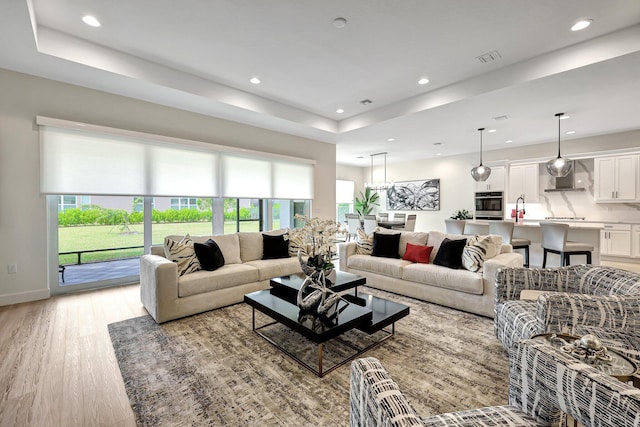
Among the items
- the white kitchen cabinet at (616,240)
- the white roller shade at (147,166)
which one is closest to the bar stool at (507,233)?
the white kitchen cabinet at (616,240)

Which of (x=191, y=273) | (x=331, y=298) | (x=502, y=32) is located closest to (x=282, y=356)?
(x=331, y=298)

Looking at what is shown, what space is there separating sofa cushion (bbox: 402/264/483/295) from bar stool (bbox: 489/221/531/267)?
6.72ft

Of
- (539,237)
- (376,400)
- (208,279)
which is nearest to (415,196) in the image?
(539,237)

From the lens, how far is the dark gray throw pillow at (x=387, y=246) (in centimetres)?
438

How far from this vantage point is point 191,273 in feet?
11.2

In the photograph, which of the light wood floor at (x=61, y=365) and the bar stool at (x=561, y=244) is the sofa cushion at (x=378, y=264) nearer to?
the bar stool at (x=561, y=244)

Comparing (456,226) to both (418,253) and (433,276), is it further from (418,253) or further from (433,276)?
(433,276)

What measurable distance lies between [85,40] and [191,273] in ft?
9.50

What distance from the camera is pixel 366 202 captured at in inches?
398

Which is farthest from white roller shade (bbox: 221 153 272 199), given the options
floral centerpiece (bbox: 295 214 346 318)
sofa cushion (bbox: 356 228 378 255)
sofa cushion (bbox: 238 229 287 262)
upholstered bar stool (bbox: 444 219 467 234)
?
upholstered bar stool (bbox: 444 219 467 234)

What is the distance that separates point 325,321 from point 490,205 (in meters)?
7.13

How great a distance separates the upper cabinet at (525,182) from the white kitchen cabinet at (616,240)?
1.44 metres

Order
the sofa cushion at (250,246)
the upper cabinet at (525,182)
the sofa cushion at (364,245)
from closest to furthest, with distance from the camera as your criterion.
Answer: the sofa cushion at (250,246), the sofa cushion at (364,245), the upper cabinet at (525,182)

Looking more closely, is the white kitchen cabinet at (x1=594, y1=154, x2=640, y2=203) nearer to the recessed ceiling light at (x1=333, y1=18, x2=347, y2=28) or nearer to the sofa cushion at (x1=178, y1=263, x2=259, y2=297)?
the recessed ceiling light at (x1=333, y1=18, x2=347, y2=28)
